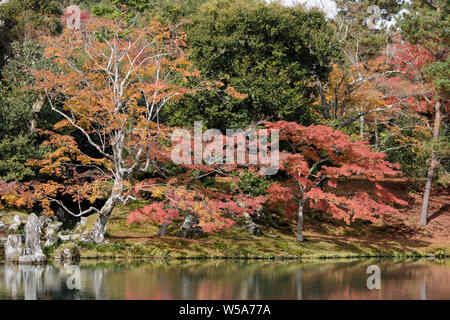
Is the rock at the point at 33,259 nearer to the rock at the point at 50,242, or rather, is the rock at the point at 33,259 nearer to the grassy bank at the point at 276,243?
the rock at the point at 50,242

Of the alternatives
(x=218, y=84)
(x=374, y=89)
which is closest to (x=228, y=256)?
(x=218, y=84)

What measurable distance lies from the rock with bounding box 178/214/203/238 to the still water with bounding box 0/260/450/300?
3.33 meters

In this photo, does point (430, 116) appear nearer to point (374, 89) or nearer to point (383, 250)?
point (374, 89)

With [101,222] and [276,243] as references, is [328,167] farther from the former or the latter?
[101,222]

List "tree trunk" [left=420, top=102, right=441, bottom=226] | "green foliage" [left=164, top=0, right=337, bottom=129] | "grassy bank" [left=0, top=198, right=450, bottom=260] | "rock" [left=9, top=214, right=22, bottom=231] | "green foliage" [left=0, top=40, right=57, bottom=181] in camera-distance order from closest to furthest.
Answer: "grassy bank" [left=0, top=198, right=450, bottom=260] < "rock" [left=9, top=214, right=22, bottom=231] < "green foliage" [left=0, top=40, right=57, bottom=181] < "green foliage" [left=164, top=0, right=337, bottom=129] < "tree trunk" [left=420, top=102, right=441, bottom=226]

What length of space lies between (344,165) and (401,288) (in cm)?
860

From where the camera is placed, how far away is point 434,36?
84.5 feet

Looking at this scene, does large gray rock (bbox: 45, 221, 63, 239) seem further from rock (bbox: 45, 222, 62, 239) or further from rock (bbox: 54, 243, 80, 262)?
rock (bbox: 54, 243, 80, 262)

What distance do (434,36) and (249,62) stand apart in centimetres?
953

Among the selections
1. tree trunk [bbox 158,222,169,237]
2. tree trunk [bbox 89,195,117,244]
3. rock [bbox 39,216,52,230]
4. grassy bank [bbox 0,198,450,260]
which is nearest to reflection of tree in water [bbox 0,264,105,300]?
grassy bank [bbox 0,198,450,260]

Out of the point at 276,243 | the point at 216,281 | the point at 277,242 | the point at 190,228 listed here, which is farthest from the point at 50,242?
the point at 277,242

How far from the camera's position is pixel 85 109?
22.5 m

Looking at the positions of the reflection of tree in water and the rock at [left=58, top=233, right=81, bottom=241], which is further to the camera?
the rock at [left=58, top=233, right=81, bottom=241]

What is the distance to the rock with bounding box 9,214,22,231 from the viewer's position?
2164 centimetres
